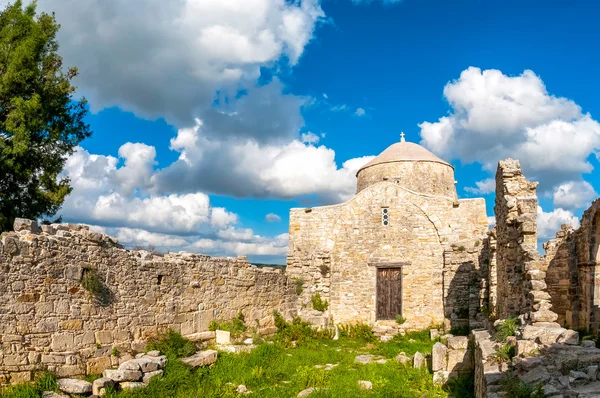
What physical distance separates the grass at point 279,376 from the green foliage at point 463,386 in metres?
0.20

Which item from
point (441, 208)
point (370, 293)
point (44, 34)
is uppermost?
point (44, 34)

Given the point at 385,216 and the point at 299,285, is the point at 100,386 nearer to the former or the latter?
the point at 299,285

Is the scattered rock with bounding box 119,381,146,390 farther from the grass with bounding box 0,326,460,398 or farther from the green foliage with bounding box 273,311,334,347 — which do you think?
the green foliage with bounding box 273,311,334,347

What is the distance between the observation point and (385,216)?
16875 millimetres

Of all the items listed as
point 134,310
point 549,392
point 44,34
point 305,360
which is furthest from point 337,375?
point 44,34

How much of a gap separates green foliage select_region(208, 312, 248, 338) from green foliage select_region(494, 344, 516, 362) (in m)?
7.35

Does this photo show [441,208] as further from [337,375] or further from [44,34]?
[44,34]

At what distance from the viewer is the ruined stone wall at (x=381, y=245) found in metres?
15.9

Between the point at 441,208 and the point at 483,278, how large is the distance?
308cm

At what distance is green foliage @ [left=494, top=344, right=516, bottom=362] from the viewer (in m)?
6.28

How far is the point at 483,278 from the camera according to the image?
14047mm

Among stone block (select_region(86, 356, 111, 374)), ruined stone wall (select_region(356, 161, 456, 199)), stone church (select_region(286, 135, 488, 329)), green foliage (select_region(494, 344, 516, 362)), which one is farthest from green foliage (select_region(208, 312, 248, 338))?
ruined stone wall (select_region(356, 161, 456, 199))

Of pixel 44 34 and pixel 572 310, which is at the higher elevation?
pixel 44 34

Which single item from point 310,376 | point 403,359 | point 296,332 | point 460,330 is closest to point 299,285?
point 296,332
